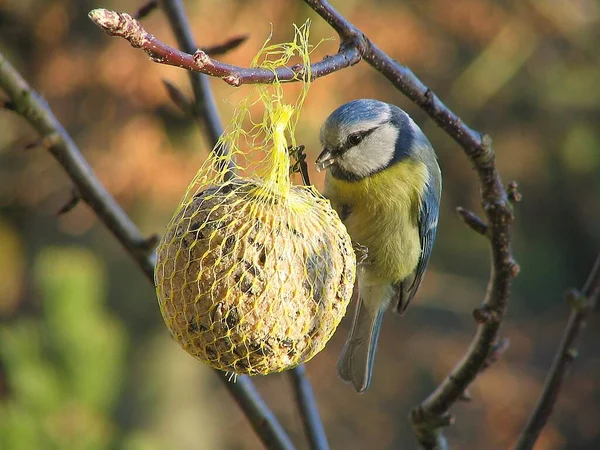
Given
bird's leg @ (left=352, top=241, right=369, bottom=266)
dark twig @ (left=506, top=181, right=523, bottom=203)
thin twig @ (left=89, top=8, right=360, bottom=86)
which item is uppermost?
thin twig @ (left=89, top=8, right=360, bottom=86)

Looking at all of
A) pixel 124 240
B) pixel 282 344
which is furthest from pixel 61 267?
pixel 282 344

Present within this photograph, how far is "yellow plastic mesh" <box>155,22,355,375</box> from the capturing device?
51.5 inches

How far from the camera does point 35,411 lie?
3.55 m

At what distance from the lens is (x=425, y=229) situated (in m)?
2.14

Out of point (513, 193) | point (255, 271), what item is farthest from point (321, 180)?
point (255, 271)

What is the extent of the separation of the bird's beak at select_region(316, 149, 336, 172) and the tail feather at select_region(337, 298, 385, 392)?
0.59m

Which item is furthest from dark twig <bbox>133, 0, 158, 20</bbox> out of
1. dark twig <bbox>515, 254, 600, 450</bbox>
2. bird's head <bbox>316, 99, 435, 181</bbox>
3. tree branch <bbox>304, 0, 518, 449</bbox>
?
dark twig <bbox>515, 254, 600, 450</bbox>

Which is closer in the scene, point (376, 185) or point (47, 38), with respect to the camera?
point (376, 185)

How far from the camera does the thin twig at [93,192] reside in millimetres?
1682

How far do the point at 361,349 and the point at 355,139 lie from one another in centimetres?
67

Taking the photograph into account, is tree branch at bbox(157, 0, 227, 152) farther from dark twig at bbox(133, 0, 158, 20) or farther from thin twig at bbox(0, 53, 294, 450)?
thin twig at bbox(0, 53, 294, 450)

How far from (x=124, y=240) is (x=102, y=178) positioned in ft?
16.9

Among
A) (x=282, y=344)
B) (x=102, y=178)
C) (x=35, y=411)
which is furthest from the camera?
(x=102, y=178)

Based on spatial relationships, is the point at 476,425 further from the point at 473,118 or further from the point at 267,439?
the point at 267,439
